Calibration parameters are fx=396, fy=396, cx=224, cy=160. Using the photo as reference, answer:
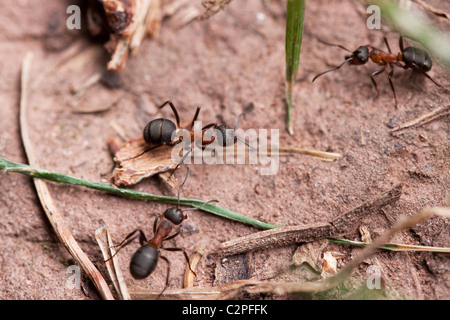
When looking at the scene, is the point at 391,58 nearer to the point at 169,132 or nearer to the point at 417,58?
the point at 417,58

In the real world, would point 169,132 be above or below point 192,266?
above

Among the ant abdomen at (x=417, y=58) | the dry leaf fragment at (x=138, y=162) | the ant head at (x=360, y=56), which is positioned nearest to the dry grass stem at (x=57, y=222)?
the dry leaf fragment at (x=138, y=162)

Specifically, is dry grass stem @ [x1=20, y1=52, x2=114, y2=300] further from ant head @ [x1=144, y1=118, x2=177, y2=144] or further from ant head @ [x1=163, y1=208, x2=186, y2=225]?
ant head @ [x1=144, y1=118, x2=177, y2=144]

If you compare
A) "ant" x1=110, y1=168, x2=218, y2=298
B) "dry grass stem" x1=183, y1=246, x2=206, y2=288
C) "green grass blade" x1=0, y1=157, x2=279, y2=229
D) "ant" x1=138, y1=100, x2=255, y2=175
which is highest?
"ant" x1=138, y1=100, x2=255, y2=175

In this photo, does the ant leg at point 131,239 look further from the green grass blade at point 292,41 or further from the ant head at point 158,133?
the green grass blade at point 292,41

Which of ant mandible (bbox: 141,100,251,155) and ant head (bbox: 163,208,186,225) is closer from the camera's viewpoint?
ant head (bbox: 163,208,186,225)

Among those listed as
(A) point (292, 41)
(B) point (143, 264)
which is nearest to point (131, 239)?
(B) point (143, 264)

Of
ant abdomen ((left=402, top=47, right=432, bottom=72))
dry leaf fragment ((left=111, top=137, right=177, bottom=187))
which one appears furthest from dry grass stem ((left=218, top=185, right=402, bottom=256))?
ant abdomen ((left=402, top=47, right=432, bottom=72))
